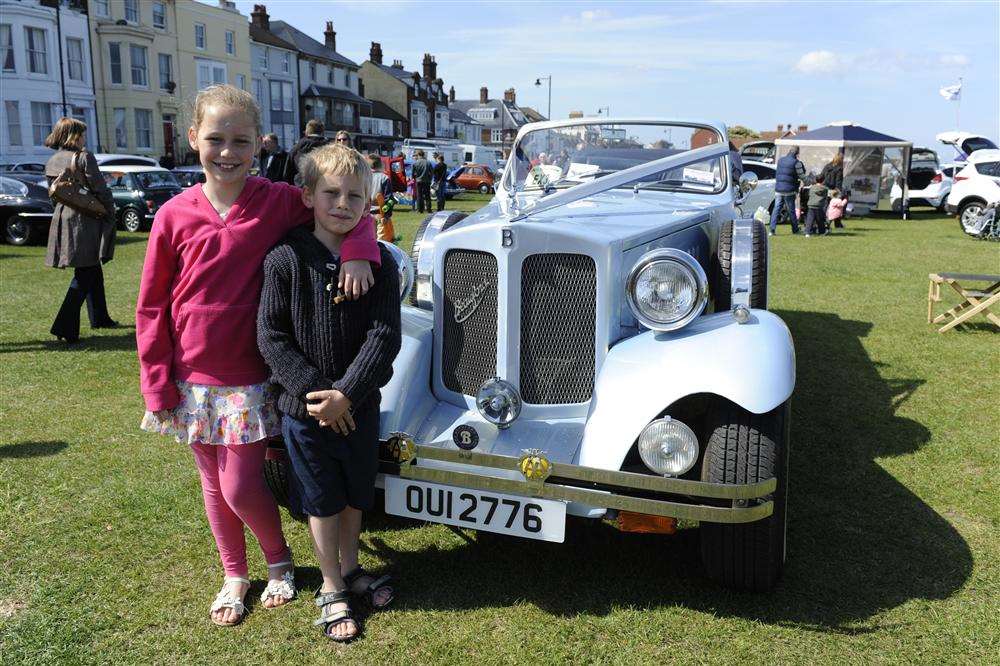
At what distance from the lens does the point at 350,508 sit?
9.80 ft

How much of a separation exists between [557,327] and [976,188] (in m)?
18.0

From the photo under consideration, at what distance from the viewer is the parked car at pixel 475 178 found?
1300 inches

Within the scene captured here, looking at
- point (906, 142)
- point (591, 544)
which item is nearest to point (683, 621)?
point (591, 544)

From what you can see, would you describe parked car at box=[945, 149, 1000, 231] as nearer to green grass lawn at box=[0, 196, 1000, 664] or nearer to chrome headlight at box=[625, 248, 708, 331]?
green grass lawn at box=[0, 196, 1000, 664]

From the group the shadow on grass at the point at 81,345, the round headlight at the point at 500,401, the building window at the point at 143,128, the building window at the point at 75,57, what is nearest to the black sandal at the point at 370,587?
the round headlight at the point at 500,401

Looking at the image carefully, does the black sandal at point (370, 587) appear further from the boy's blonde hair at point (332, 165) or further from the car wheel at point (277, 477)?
the boy's blonde hair at point (332, 165)

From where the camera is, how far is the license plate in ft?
9.40

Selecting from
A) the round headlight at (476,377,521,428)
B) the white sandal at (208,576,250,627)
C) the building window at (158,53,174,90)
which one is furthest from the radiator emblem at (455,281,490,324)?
the building window at (158,53,174,90)

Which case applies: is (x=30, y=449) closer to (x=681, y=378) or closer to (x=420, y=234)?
(x=420, y=234)

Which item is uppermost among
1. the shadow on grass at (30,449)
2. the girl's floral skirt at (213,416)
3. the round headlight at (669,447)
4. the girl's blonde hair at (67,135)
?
the girl's blonde hair at (67,135)

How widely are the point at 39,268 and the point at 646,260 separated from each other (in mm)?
11110

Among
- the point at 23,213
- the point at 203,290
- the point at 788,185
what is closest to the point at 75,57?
the point at 23,213

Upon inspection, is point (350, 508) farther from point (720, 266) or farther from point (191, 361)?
point (720, 266)

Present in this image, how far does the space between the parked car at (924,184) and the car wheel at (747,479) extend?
71.0 ft
